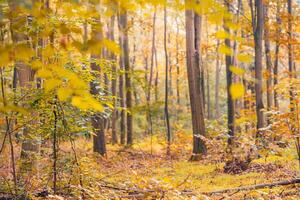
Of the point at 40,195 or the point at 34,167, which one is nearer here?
the point at 40,195

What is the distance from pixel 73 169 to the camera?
18.7ft

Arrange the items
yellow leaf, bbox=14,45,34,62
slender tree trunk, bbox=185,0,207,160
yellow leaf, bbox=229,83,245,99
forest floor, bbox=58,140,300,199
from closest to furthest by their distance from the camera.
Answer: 1. yellow leaf, bbox=229,83,245,99
2. yellow leaf, bbox=14,45,34,62
3. forest floor, bbox=58,140,300,199
4. slender tree trunk, bbox=185,0,207,160

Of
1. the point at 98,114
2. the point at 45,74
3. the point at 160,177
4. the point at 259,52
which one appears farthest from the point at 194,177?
the point at 45,74

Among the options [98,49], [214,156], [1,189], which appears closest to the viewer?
[98,49]

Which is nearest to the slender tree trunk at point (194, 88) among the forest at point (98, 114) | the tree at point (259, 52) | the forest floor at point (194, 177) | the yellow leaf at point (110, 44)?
the forest at point (98, 114)

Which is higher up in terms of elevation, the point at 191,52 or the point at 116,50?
the point at 191,52

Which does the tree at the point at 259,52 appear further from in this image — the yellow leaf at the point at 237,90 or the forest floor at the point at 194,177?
the yellow leaf at the point at 237,90

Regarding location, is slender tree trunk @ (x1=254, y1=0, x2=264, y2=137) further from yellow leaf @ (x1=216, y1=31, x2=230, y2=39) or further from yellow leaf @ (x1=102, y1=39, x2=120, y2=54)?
yellow leaf @ (x1=102, y1=39, x2=120, y2=54)

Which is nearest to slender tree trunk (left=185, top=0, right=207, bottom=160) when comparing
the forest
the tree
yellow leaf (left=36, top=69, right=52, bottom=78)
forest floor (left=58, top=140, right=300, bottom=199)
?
the forest

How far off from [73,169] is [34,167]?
802 mm

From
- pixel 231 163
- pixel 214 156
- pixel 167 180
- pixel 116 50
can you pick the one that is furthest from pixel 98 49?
pixel 214 156

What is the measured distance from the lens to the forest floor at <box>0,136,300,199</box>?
197 inches

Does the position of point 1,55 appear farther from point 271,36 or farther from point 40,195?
point 271,36

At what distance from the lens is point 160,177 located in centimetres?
1052
